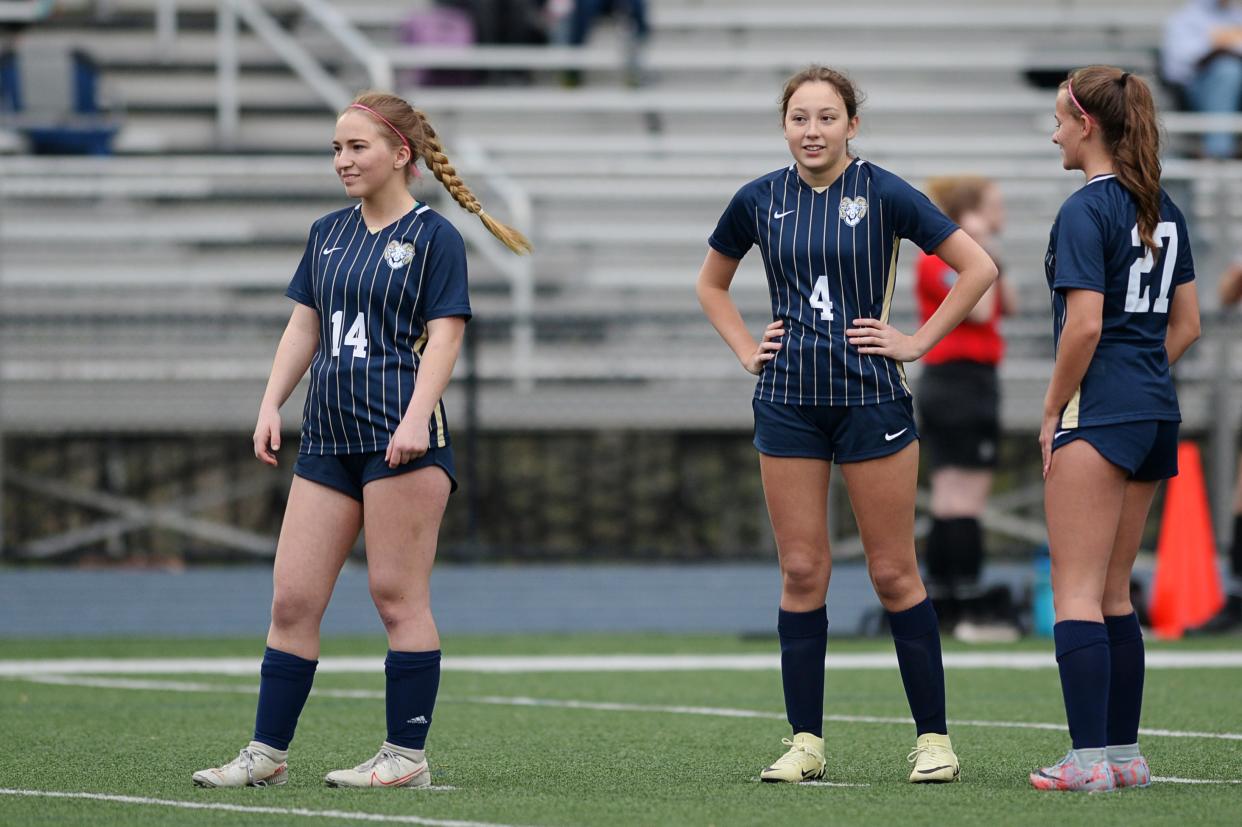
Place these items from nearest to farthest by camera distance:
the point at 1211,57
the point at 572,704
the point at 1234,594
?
the point at 572,704 < the point at 1234,594 < the point at 1211,57

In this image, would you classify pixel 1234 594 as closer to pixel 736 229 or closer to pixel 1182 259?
pixel 1182 259

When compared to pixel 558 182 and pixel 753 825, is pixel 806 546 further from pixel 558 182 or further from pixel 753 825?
pixel 558 182

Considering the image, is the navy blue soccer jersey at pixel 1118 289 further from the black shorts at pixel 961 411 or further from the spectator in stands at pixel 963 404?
the black shorts at pixel 961 411

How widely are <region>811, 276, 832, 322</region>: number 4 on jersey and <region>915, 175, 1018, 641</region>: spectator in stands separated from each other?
11.6 ft

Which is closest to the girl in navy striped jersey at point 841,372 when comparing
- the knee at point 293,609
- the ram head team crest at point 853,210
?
the ram head team crest at point 853,210

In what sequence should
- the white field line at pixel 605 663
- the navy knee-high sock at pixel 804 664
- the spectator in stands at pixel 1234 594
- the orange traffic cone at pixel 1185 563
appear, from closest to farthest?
the navy knee-high sock at pixel 804 664 < the white field line at pixel 605 663 < the spectator in stands at pixel 1234 594 < the orange traffic cone at pixel 1185 563

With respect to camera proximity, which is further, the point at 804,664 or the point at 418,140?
the point at 804,664

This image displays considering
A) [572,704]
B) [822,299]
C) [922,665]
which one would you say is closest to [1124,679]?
[922,665]

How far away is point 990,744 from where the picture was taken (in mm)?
5805

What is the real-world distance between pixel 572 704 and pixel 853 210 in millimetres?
2739

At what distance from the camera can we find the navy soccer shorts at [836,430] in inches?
194

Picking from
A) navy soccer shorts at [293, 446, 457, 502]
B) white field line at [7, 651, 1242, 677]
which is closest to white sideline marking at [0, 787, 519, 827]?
navy soccer shorts at [293, 446, 457, 502]

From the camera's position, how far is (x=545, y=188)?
13383mm

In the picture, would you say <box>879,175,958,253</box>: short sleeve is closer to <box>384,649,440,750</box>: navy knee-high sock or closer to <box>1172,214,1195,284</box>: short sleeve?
<box>1172,214,1195,284</box>: short sleeve
